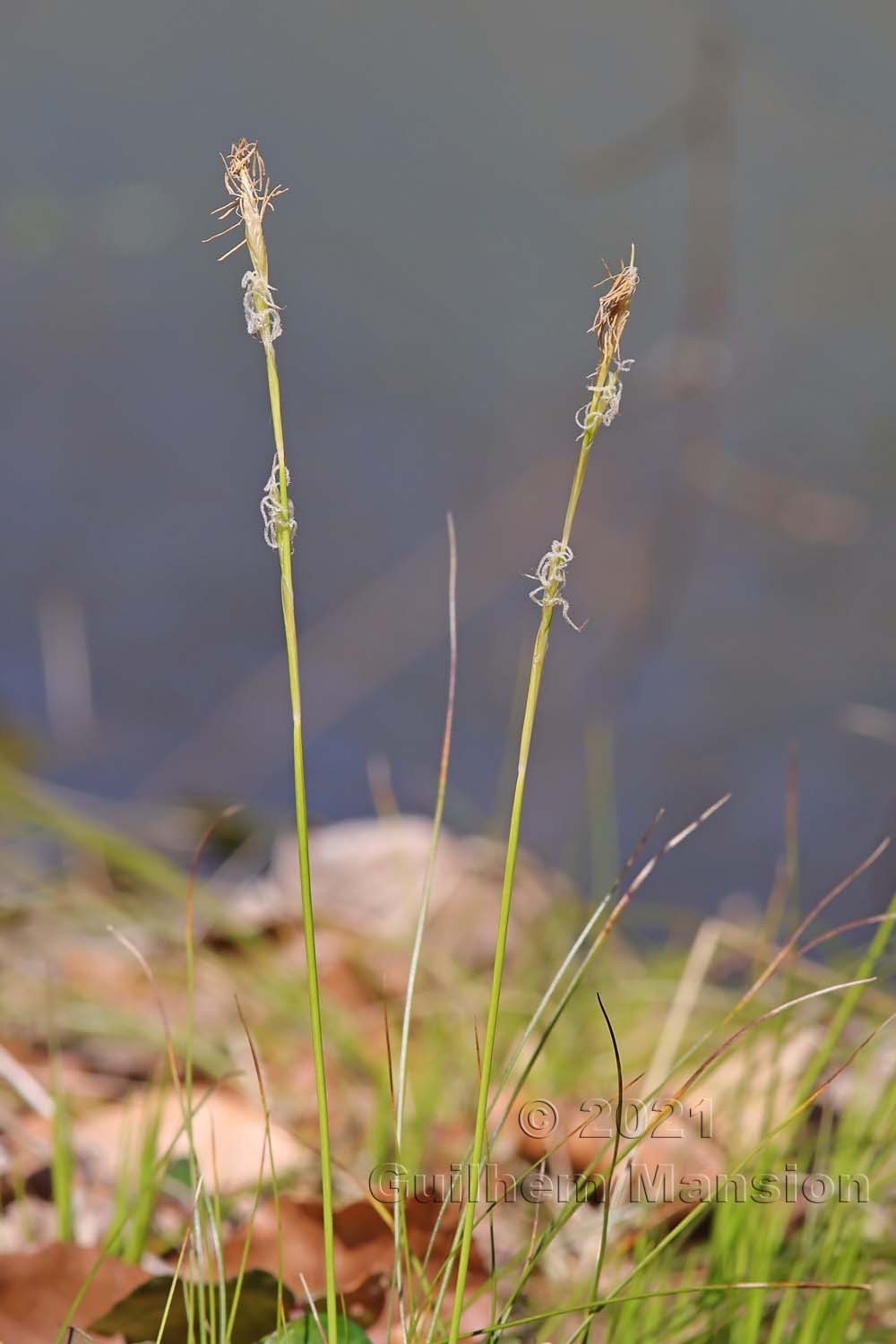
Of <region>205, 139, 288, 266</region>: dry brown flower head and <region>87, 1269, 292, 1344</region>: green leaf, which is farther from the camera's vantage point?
<region>87, 1269, 292, 1344</region>: green leaf

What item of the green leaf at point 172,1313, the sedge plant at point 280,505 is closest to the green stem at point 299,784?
the sedge plant at point 280,505

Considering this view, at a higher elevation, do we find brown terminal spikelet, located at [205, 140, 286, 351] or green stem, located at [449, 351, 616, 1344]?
brown terminal spikelet, located at [205, 140, 286, 351]

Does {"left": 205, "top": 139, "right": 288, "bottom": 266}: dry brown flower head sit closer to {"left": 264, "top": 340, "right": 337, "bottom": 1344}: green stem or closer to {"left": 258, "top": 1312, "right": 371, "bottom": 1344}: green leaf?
{"left": 264, "top": 340, "right": 337, "bottom": 1344}: green stem

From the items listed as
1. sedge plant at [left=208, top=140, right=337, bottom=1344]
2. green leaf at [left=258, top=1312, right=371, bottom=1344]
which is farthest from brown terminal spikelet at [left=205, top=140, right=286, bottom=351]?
green leaf at [left=258, top=1312, right=371, bottom=1344]

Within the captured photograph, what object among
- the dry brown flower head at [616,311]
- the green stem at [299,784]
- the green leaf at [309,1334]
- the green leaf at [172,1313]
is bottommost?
the green leaf at [309,1334]

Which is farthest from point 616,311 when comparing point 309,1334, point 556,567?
point 309,1334

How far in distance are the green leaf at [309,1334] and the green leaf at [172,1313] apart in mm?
34

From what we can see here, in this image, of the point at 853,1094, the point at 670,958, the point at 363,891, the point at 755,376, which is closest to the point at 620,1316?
the point at 853,1094

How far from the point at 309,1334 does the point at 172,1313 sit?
7 centimetres

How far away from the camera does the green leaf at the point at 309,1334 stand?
337mm

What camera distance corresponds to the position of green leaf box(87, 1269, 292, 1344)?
1.24 feet

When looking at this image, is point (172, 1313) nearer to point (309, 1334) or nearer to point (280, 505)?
point (309, 1334)

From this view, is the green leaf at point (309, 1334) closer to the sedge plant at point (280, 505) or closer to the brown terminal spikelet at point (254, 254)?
the sedge plant at point (280, 505)

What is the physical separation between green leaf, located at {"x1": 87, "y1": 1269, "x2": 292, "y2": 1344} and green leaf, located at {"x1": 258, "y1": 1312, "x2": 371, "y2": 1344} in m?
0.03
